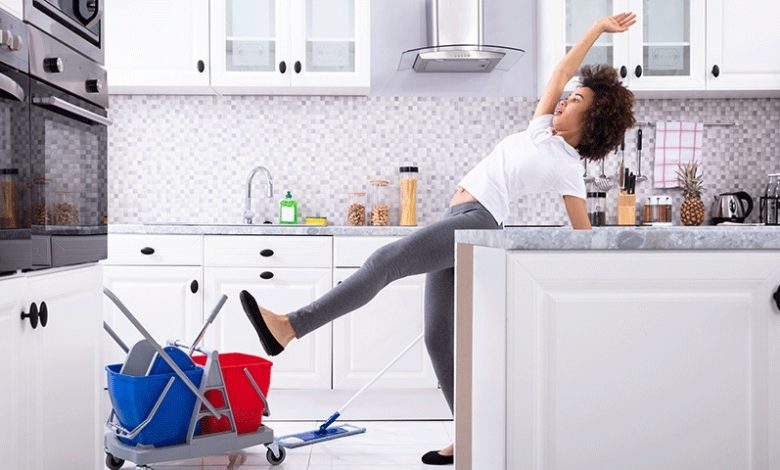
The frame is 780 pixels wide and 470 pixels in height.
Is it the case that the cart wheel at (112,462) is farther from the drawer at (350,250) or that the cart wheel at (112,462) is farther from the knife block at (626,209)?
the knife block at (626,209)

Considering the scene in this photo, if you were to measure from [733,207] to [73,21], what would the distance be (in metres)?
3.35

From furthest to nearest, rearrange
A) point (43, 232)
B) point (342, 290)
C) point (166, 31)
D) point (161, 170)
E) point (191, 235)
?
point (161, 170)
point (166, 31)
point (191, 235)
point (342, 290)
point (43, 232)

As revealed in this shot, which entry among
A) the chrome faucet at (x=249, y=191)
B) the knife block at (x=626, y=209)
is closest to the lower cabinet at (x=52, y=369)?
the chrome faucet at (x=249, y=191)

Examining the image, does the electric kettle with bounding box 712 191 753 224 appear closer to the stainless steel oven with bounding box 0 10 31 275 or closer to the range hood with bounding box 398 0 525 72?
the range hood with bounding box 398 0 525 72

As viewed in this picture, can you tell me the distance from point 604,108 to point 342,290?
954 millimetres

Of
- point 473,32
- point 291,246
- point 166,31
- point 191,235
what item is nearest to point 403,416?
point 291,246

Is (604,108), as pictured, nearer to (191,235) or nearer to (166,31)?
(191,235)

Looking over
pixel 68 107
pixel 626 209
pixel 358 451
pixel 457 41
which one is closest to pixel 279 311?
pixel 358 451


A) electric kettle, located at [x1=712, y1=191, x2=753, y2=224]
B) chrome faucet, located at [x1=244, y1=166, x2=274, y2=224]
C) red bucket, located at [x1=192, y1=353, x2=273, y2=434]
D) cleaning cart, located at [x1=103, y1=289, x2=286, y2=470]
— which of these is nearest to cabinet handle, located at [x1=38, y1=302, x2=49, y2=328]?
cleaning cart, located at [x1=103, y1=289, x2=286, y2=470]

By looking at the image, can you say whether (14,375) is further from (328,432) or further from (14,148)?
(328,432)

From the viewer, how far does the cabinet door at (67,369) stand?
1646mm

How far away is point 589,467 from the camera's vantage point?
1.10 m

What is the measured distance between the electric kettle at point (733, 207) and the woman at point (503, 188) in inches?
76.4

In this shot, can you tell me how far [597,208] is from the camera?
3.94m
